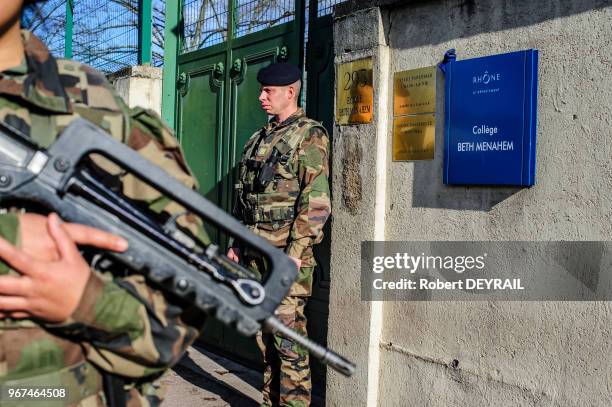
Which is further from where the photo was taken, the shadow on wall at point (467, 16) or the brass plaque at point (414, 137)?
the brass plaque at point (414, 137)

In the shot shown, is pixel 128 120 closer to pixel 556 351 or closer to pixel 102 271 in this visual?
pixel 102 271

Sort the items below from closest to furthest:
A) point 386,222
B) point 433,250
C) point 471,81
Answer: point 471,81, point 433,250, point 386,222

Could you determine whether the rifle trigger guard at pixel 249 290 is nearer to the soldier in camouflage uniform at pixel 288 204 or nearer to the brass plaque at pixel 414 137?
the brass plaque at pixel 414 137

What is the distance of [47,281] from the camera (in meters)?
1.14

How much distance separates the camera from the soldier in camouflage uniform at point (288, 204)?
3848 mm

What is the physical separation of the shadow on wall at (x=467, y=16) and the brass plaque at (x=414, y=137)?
0.35m

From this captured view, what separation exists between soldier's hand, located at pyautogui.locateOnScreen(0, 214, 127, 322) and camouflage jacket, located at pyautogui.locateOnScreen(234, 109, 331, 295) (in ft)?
8.63

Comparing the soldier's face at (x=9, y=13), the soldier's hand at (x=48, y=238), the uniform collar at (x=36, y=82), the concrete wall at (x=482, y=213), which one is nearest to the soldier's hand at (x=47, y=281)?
the soldier's hand at (x=48, y=238)

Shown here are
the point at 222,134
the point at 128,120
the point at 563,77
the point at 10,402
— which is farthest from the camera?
the point at 222,134

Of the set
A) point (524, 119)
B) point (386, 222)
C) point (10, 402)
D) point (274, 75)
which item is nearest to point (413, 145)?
point (386, 222)

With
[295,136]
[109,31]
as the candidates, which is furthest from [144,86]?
[295,136]

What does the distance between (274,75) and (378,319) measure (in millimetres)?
1482

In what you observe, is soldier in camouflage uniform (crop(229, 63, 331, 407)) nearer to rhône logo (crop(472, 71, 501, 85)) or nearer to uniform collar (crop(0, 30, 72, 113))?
rhône logo (crop(472, 71, 501, 85))

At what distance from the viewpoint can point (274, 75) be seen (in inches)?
166
